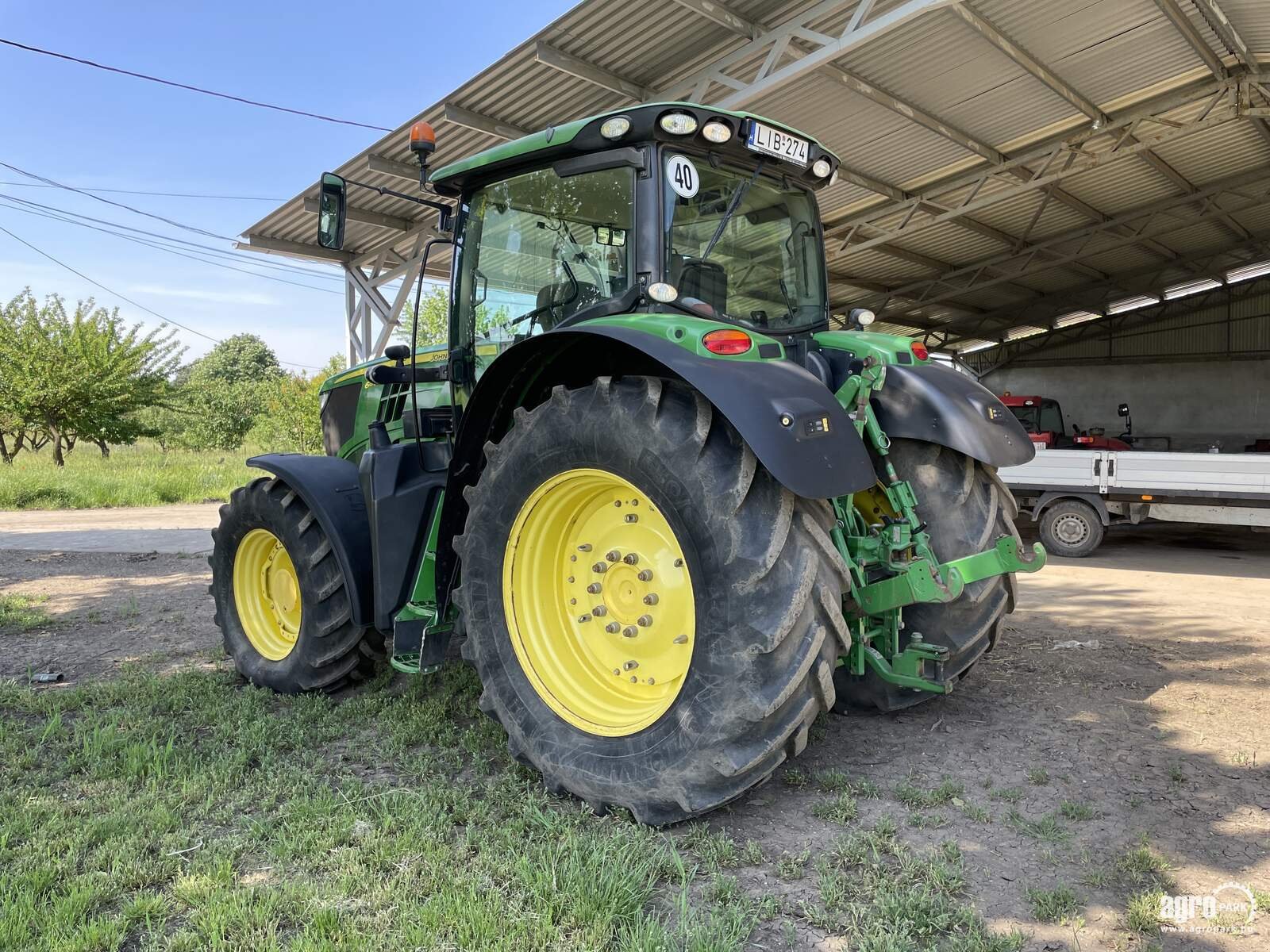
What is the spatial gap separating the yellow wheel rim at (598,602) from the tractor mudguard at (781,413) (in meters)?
0.46

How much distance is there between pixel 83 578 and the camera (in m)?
7.84

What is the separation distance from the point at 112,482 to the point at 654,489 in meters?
16.8

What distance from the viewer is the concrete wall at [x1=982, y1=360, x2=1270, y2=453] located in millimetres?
→ 22531

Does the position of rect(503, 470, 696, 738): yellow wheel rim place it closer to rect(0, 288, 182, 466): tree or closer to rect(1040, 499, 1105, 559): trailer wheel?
rect(1040, 499, 1105, 559): trailer wheel

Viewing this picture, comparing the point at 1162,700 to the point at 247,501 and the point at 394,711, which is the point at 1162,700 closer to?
the point at 394,711

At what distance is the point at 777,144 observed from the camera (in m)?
3.43

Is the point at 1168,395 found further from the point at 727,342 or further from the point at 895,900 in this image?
the point at 895,900

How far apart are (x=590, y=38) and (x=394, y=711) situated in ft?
23.3

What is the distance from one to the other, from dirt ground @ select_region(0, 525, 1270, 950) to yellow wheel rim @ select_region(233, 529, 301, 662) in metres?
0.76

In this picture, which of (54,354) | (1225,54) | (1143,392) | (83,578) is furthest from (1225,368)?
(54,354)

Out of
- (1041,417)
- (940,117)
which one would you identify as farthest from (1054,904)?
(1041,417)

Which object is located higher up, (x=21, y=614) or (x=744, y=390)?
(x=744, y=390)

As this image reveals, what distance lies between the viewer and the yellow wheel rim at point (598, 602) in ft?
9.62

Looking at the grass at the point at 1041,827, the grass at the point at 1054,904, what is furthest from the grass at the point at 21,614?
the grass at the point at 1054,904
